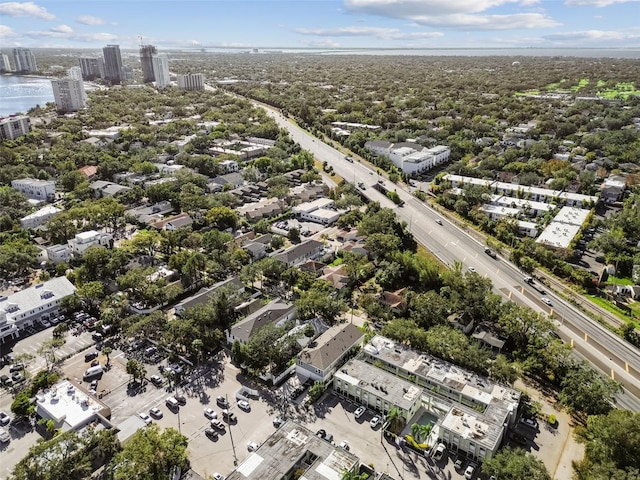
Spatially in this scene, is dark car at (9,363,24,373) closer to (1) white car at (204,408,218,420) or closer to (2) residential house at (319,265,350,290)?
(1) white car at (204,408,218,420)

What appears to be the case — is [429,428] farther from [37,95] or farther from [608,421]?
[37,95]

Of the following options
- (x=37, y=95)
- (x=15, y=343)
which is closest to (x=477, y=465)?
(x=15, y=343)

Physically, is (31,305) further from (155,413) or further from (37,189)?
(37,189)

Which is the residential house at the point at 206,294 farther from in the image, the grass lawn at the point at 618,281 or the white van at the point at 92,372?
the grass lawn at the point at 618,281

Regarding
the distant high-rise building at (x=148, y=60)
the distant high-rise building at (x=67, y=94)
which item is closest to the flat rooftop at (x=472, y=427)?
the distant high-rise building at (x=67, y=94)

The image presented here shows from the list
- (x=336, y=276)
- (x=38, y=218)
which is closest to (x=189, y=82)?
(x=38, y=218)
